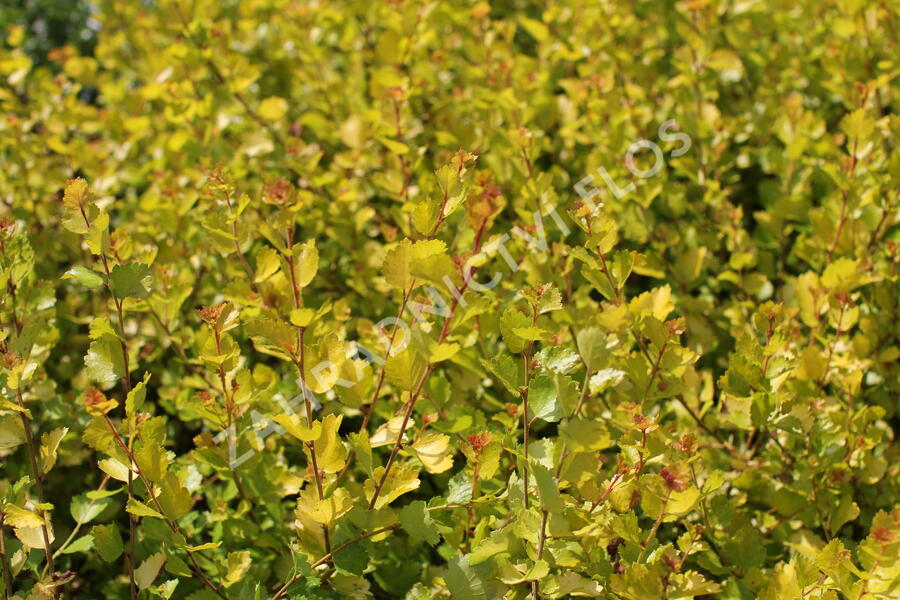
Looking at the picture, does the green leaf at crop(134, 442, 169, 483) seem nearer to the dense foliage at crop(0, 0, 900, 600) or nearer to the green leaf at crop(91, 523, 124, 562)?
the dense foliage at crop(0, 0, 900, 600)

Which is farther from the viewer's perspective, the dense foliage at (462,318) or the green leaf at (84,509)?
the green leaf at (84,509)

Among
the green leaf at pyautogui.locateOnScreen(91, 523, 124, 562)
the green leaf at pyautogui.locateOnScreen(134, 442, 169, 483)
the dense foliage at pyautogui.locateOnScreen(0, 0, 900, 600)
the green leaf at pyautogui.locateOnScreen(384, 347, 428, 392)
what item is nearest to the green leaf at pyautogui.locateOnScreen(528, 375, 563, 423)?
the dense foliage at pyautogui.locateOnScreen(0, 0, 900, 600)

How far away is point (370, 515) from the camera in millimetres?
1037

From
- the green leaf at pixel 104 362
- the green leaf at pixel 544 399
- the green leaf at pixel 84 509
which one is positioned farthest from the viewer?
the green leaf at pixel 84 509

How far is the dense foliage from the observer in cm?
104

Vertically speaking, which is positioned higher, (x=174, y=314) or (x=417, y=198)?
(x=417, y=198)

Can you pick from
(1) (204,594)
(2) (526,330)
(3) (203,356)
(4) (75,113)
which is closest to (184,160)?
(4) (75,113)

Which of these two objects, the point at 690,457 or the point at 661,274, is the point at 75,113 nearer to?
the point at 661,274

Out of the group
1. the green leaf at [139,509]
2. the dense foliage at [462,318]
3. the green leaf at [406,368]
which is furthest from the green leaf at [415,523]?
the green leaf at [139,509]

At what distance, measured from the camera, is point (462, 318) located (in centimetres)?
101

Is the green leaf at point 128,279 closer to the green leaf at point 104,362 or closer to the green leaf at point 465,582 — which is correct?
the green leaf at point 104,362

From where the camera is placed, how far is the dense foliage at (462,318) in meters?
1.04

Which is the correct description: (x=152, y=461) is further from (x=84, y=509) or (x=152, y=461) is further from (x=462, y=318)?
(x=462, y=318)

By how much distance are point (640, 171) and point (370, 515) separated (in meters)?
1.03
